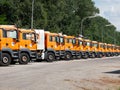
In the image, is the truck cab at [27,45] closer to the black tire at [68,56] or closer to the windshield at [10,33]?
the windshield at [10,33]

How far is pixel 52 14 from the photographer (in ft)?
291

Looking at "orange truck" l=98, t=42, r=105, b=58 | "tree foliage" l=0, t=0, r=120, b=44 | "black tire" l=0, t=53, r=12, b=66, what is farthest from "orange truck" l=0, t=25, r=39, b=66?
"orange truck" l=98, t=42, r=105, b=58

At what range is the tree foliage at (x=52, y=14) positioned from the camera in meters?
73.1

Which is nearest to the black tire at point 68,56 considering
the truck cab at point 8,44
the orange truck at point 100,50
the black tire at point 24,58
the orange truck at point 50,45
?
the orange truck at point 50,45

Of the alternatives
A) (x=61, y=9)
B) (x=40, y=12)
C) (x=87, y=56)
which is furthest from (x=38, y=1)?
(x=87, y=56)

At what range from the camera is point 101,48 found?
71.2 meters

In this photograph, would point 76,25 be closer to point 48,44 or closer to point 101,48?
point 101,48

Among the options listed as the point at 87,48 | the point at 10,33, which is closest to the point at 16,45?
the point at 10,33

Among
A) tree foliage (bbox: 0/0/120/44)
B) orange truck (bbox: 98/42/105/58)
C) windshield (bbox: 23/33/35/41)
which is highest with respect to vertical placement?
tree foliage (bbox: 0/0/120/44)

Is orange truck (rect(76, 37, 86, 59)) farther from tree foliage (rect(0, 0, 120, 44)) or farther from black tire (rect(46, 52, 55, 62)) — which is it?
tree foliage (rect(0, 0, 120, 44))

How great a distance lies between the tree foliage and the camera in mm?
73062

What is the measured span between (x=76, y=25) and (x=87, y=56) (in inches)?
1978

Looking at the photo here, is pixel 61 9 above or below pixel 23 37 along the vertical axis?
above

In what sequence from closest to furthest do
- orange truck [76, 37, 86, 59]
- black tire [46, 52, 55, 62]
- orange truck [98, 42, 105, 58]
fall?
black tire [46, 52, 55, 62], orange truck [76, 37, 86, 59], orange truck [98, 42, 105, 58]
